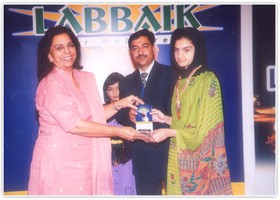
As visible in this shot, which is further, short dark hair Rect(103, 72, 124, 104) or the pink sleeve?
short dark hair Rect(103, 72, 124, 104)

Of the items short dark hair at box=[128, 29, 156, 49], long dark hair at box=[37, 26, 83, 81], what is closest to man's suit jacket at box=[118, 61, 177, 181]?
short dark hair at box=[128, 29, 156, 49]

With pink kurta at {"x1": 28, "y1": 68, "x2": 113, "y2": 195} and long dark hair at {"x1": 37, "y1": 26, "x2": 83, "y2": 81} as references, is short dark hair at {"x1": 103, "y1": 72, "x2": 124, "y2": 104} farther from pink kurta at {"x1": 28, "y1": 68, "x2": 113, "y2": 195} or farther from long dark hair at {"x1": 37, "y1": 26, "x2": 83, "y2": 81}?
long dark hair at {"x1": 37, "y1": 26, "x2": 83, "y2": 81}

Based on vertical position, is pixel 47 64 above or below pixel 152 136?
above

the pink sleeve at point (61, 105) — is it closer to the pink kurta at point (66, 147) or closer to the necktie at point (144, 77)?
the pink kurta at point (66, 147)

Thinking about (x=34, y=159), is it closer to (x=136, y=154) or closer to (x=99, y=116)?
(x=99, y=116)

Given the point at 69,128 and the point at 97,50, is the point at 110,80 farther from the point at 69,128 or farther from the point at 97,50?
the point at 69,128

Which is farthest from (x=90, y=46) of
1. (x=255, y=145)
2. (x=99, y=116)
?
(x=255, y=145)

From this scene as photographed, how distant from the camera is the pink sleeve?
7.03 ft

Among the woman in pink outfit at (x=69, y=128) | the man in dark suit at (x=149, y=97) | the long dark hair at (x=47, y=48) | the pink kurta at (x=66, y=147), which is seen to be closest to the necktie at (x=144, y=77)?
the man in dark suit at (x=149, y=97)

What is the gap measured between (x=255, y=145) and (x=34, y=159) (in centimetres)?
145

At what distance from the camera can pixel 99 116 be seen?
2217 millimetres

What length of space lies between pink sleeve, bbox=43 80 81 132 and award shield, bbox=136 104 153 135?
1.26 ft

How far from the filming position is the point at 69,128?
2.14 meters

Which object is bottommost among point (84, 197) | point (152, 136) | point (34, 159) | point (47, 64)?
point (84, 197)
